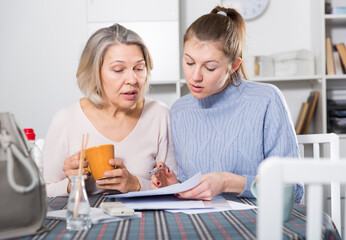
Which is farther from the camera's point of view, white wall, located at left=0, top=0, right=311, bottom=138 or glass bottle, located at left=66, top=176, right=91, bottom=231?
white wall, located at left=0, top=0, right=311, bottom=138

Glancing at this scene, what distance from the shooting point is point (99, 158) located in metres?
1.26

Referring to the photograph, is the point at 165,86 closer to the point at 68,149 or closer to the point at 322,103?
the point at 322,103

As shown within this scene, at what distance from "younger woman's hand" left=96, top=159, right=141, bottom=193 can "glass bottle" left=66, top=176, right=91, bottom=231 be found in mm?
304

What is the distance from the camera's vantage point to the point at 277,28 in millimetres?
3582

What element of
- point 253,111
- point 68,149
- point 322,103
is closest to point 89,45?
point 68,149

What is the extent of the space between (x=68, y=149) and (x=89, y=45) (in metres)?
0.39

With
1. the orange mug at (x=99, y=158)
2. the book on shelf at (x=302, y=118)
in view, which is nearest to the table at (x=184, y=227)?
the orange mug at (x=99, y=158)

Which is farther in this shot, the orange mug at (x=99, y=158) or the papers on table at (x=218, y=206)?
the orange mug at (x=99, y=158)

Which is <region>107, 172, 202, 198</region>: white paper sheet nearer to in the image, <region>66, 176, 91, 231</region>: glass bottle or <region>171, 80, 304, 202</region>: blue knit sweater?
<region>66, 176, 91, 231</region>: glass bottle

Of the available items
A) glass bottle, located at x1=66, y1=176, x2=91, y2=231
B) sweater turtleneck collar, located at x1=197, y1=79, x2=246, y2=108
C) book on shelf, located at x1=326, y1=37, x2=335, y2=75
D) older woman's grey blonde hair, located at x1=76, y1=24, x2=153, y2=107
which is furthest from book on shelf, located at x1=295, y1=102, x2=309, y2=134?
glass bottle, located at x1=66, y1=176, x2=91, y2=231

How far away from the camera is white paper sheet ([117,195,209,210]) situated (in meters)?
1.15

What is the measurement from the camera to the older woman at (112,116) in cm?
164

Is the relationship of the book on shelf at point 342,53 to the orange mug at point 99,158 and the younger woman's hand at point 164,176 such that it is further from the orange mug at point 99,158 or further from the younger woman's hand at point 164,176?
the orange mug at point 99,158

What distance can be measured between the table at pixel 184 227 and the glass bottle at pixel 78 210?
2 cm
